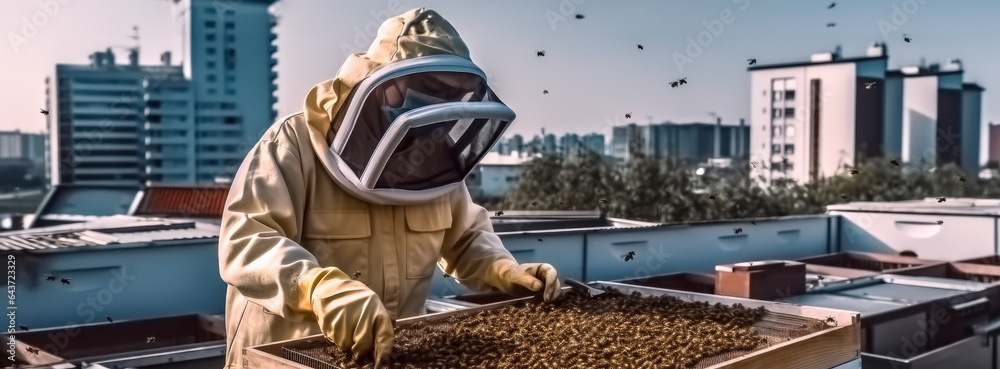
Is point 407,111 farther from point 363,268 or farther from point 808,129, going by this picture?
point 808,129

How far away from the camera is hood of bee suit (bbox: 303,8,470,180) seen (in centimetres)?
250

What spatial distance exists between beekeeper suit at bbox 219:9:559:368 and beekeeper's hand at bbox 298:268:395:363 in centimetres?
2

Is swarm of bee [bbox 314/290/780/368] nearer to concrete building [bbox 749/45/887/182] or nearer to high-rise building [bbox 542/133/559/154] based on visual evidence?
high-rise building [bbox 542/133/559/154]

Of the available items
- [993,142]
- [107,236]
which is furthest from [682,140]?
[107,236]

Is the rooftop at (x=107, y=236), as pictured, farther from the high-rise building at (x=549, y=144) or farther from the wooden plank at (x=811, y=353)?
the high-rise building at (x=549, y=144)

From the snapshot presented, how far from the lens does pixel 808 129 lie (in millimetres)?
25531

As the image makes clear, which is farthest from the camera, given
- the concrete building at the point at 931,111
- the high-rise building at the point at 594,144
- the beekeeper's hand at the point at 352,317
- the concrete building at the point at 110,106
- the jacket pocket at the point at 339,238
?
the concrete building at the point at 110,106

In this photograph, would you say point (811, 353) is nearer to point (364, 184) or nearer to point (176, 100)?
point (364, 184)

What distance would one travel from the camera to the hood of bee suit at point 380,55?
2.50 m

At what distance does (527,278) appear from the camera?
2832 millimetres

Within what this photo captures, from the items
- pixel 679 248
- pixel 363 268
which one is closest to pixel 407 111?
pixel 363 268

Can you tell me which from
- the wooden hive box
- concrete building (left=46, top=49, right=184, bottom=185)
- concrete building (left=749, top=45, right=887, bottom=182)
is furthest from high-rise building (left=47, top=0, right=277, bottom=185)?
the wooden hive box

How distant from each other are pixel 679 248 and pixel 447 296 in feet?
7.80

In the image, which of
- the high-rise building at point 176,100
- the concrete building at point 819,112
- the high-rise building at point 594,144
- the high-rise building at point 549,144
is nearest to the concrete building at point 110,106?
the high-rise building at point 176,100
